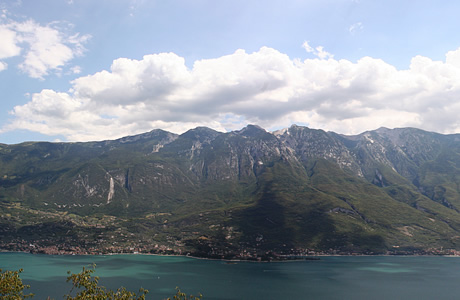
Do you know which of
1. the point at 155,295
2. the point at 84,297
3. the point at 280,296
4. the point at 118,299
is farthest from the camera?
the point at 280,296

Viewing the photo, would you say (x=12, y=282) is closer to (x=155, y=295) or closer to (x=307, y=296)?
(x=155, y=295)

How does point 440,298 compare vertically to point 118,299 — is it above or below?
below

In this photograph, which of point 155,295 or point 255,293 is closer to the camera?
point 155,295

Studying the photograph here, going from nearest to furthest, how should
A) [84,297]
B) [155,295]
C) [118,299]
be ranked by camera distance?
[84,297] < [118,299] < [155,295]

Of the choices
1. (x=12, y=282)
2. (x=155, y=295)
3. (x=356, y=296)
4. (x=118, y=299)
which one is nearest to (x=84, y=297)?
(x=118, y=299)

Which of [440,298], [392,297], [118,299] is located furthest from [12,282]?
[440,298]

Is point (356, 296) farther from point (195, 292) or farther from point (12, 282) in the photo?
point (12, 282)

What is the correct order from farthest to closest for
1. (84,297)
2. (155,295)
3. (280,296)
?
(280,296) < (155,295) < (84,297)

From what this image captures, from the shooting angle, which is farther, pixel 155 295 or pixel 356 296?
pixel 356 296

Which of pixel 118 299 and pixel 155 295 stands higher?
pixel 118 299
